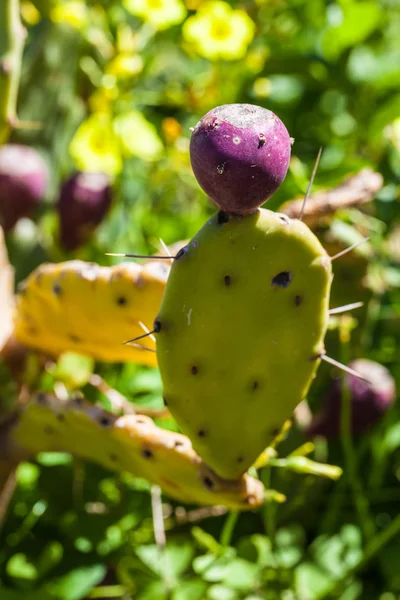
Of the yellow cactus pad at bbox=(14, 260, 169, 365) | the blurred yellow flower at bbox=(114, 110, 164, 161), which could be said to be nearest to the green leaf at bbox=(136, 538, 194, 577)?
the yellow cactus pad at bbox=(14, 260, 169, 365)

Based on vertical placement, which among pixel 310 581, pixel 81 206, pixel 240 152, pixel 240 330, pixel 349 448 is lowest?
pixel 310 581

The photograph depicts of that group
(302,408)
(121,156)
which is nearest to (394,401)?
(302,408)

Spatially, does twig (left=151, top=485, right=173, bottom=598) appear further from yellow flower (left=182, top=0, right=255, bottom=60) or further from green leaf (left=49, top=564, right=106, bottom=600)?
yellow flower (left=182, top=0, right=255, bottom=60)

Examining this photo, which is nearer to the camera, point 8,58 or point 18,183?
point 8,58

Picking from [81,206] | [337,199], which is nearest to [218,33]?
[81,206]

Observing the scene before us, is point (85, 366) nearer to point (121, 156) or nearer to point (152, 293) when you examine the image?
point (152, 293)

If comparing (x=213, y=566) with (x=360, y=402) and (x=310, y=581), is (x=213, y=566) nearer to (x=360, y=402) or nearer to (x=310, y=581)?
(x=310, y=581)
